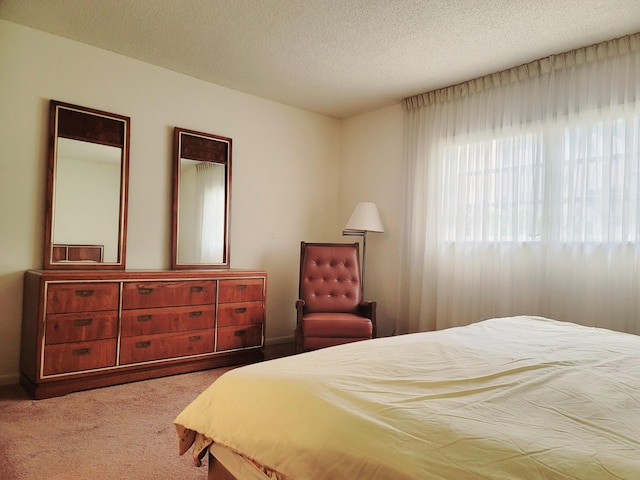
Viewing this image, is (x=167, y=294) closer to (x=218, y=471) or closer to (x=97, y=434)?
(x=97, y=434)

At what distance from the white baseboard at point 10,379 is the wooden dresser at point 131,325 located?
0.23ft

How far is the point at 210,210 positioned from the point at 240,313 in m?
0.99

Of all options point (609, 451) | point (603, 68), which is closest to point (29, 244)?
point (609, 451)

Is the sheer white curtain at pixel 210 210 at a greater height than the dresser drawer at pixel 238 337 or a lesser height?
greater

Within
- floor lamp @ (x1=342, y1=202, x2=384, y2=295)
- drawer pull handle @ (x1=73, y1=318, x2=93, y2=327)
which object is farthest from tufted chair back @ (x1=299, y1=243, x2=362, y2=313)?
drawer pull handle @ (x1=73, y1=318, x2=93, y2=327)

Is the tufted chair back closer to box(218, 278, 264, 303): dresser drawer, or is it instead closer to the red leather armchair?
the red leather armchair

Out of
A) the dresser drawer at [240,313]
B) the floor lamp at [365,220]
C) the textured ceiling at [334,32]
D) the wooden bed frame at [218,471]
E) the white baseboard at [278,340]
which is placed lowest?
the white baseboard at [278,340]

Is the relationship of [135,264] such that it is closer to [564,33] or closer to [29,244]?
[29,244]

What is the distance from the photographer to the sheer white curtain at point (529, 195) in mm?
2912

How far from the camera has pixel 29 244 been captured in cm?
297

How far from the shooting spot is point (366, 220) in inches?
165

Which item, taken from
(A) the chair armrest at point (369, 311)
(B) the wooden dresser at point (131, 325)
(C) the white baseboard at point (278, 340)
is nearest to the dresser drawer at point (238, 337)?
(B) the wooden dresser at point (131, 325)

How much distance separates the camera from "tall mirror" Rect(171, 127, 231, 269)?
3.66 metres

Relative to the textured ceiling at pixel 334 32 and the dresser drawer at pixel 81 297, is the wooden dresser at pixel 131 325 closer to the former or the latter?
the dresser drawer at pixel 81 297
